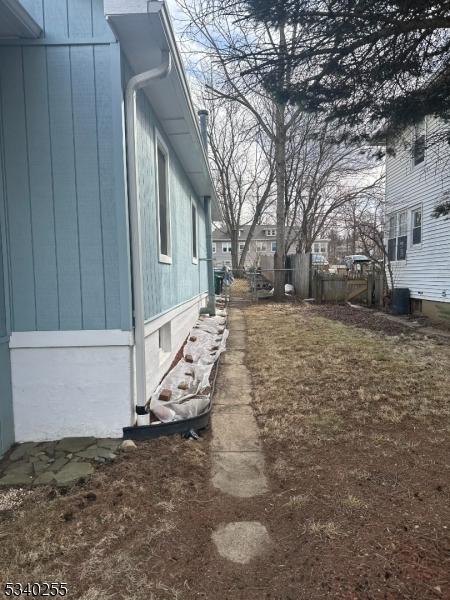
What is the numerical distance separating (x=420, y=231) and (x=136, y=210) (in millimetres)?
9715

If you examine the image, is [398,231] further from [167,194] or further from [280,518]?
[280,518]

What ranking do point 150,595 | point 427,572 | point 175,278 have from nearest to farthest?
point 150,595 < point 427,572 < point 175,278

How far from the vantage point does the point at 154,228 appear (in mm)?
3951

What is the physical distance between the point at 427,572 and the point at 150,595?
119 centimetres

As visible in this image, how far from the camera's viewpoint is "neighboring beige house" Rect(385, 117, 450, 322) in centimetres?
913

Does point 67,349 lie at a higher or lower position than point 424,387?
higher

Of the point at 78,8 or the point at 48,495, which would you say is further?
the point at 78,8

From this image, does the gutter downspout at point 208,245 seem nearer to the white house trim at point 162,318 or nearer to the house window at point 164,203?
the white house trim at point 162,318

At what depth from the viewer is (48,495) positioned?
90.1 inches

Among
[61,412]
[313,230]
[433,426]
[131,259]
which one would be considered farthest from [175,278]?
[313,230]

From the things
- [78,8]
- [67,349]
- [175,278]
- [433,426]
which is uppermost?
[78,8]

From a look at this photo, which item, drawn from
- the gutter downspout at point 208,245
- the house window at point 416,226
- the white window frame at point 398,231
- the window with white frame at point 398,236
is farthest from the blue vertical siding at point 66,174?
the window with white frame at point 398,236

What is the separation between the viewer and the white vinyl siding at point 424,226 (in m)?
9.12

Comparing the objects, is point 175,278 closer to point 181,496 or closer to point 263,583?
point 181,496
